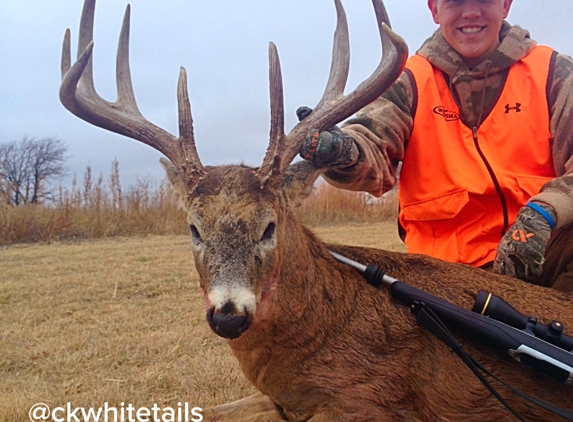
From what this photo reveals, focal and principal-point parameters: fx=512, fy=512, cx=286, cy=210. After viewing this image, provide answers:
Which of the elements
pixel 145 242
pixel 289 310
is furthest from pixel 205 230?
pixel 145 242

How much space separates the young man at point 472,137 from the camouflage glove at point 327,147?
0.45ft

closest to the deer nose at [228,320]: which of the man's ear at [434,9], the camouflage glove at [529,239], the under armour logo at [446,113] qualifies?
the camouflage glove at [529,239]

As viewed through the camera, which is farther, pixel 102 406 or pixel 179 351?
pixel 179 351

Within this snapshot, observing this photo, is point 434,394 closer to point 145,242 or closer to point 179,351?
point 179,351

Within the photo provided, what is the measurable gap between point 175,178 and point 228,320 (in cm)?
132

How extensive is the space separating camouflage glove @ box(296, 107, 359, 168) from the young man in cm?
14

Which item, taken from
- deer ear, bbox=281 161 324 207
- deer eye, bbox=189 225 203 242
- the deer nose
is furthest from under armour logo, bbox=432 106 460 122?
the deer nose

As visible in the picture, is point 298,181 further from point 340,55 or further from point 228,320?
point 228,320

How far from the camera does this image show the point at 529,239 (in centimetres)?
311

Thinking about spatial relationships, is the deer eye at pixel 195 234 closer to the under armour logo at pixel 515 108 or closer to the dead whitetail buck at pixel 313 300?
the dead whitetail buck at pixel 313 300

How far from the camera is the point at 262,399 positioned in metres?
3.46

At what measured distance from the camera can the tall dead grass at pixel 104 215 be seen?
562 inches

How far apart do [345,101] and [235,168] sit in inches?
33.3

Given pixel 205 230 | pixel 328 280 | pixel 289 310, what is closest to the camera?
pixel 205 230
